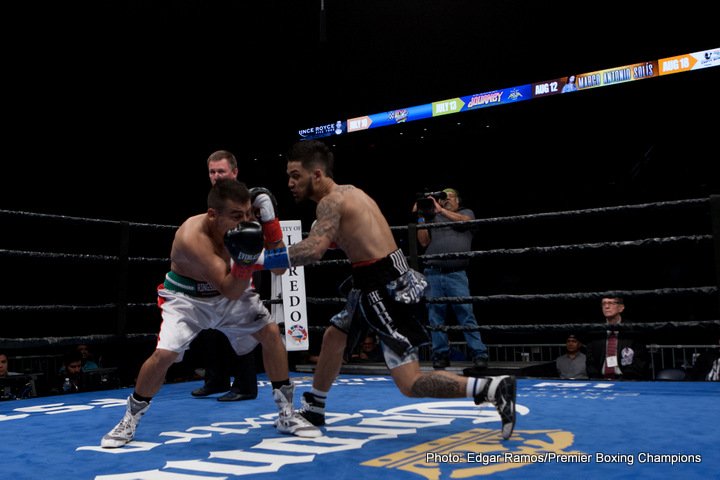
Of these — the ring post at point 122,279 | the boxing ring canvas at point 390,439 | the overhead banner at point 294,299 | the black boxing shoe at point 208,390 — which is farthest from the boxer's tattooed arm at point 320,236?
the overhead banner at point 294,299

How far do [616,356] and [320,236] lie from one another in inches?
91.3

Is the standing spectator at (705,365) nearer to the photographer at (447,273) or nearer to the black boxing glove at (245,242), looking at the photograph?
the photographer at (447,273)

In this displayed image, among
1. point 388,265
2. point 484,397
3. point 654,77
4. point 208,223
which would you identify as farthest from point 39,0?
point 654,77

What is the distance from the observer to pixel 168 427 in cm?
219

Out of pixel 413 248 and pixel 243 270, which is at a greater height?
pixel 413 248

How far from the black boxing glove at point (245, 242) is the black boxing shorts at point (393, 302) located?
375mm

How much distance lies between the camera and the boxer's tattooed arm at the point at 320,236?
1.88 metres

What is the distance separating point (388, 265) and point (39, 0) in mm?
4892

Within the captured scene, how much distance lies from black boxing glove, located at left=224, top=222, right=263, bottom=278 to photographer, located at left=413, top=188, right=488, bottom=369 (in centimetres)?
184

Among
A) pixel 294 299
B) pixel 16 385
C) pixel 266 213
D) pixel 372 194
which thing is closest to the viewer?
pixel 266 213

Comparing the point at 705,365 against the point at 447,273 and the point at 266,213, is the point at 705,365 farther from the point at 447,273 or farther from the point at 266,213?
the point at 266,213

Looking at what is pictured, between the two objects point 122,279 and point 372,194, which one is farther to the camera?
point 372,194

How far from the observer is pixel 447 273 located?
3.86 metres

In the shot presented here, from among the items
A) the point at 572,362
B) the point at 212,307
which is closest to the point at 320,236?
the point at 212,307
